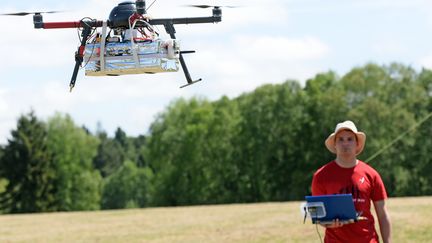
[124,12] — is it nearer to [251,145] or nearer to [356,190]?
[356,190]

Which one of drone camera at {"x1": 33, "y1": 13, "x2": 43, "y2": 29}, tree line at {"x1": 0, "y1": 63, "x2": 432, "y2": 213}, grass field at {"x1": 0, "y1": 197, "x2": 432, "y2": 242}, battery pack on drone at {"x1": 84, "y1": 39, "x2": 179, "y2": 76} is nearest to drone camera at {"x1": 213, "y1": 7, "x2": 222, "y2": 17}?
battery pack on drone at {"x1": 84, "y1": 39, "x2": 179, "y2": 76}

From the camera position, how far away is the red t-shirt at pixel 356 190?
9.29 metres

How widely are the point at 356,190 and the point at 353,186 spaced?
5 centimetres

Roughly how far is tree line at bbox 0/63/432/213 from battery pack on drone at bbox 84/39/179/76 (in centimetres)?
7457

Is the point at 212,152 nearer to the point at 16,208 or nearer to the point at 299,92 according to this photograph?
the point at 299,92

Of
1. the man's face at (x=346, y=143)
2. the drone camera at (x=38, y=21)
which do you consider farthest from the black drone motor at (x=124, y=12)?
the man's face at (x=346, y=143)

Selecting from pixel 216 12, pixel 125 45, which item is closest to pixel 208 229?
pixel 125 45

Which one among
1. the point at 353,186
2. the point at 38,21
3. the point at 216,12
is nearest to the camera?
the point at 353,186

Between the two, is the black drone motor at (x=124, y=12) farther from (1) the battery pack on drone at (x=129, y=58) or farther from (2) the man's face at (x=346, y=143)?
(2) the man's face at (x=346, y=143)

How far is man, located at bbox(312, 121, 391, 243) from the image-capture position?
9297 millimetres

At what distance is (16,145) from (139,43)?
3575 inches

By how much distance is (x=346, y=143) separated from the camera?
9.38 meters

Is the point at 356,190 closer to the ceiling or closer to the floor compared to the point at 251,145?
closer to the ceiling

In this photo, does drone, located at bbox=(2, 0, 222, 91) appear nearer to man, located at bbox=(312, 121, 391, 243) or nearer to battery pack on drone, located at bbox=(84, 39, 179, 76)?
battery pack on drone, located at bbox=(84, 39, 179, 76)
